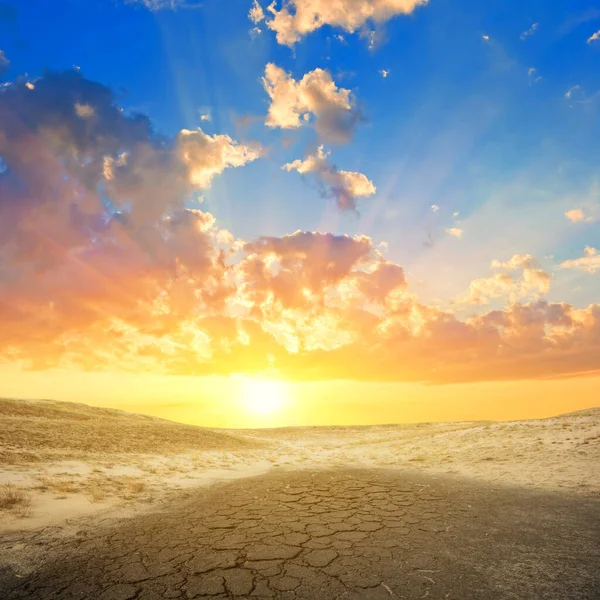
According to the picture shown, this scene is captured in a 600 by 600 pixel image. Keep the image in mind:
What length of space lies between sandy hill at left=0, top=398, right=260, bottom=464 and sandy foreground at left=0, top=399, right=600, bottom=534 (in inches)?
2.2

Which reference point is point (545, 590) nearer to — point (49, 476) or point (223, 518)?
point (223, 518)

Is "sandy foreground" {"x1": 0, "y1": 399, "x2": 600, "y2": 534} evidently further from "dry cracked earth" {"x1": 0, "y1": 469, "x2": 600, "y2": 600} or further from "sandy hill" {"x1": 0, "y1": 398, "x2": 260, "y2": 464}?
"dry cracked earth" {"x1": 0, "y1": 469, "x2": 600, "y2": 600}

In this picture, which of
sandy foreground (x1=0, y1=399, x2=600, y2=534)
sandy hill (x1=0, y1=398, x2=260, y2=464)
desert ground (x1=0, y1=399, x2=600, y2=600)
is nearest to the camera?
desert ground (x1=0, y1=399, x2=600, y2=600)

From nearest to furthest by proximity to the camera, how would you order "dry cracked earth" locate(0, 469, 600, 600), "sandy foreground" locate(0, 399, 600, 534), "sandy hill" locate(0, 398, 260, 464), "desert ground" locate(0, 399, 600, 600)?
"dry cracked earth" locate(0, 469, 600, 600) → "desert ground" locate(0, 399, 600, 600) → "sandy foreground" locate(0, 399, 600, 534) → "sandy hill" locate(0, 398, 260, 464)

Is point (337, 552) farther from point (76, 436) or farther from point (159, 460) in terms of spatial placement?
point (76, 436)

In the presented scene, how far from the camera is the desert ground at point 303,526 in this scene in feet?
17.2

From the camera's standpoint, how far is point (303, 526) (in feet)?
26.0

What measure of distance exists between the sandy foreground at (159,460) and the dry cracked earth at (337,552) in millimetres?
2391

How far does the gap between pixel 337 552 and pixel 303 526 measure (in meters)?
1.79

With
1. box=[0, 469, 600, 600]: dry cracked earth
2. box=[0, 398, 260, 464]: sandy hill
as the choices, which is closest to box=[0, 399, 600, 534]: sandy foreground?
box=[0, 398, 260, 464]: sandy hill

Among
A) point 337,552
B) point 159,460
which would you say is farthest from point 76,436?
point 337,552

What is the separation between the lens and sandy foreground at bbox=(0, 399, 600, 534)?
10977 millimetres

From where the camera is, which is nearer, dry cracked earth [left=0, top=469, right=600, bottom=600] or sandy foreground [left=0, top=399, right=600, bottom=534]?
dry cracked earth [left=0, top=469, right=600, bottom=600]

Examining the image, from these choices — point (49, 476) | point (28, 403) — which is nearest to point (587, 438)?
point (49, 476)
